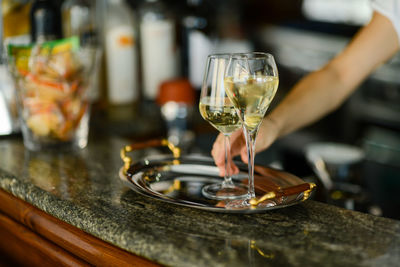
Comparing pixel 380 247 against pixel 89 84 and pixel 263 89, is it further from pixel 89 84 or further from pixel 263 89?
pixel 89 84

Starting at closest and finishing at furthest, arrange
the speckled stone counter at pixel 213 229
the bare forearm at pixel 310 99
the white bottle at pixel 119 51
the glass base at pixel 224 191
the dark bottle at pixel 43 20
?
1. the speckled stone counter at pixel 213 229
2. the glass base at pixel 224 191
3. the bare forearm at pixel 310 99
4. the dark bottle at pixel 43 20
5. the white bottle at pixel 119 51

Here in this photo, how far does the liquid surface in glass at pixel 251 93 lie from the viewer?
86 centimetres

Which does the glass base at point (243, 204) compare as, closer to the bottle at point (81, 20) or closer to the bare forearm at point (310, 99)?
the bare forearm at point (310, 99)

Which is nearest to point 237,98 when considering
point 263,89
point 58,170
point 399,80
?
point 263,89

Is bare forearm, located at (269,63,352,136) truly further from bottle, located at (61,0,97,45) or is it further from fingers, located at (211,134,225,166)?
bottle, located at (61,0,97,45)

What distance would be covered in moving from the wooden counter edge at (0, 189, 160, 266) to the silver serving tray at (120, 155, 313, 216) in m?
0.12

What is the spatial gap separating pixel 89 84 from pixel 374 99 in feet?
6.14

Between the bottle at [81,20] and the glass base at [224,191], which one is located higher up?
the bottle at [81,20]

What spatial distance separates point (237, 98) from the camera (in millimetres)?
873

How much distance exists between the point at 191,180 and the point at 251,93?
0.27 metres

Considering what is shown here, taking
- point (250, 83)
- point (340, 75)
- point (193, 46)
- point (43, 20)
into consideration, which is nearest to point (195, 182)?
point (250, 83)

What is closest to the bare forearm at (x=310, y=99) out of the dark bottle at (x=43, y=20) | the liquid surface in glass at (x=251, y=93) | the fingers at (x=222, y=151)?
the fingers at (x=222, y=151)

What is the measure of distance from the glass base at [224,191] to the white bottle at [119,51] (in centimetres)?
96

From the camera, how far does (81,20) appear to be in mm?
1801
